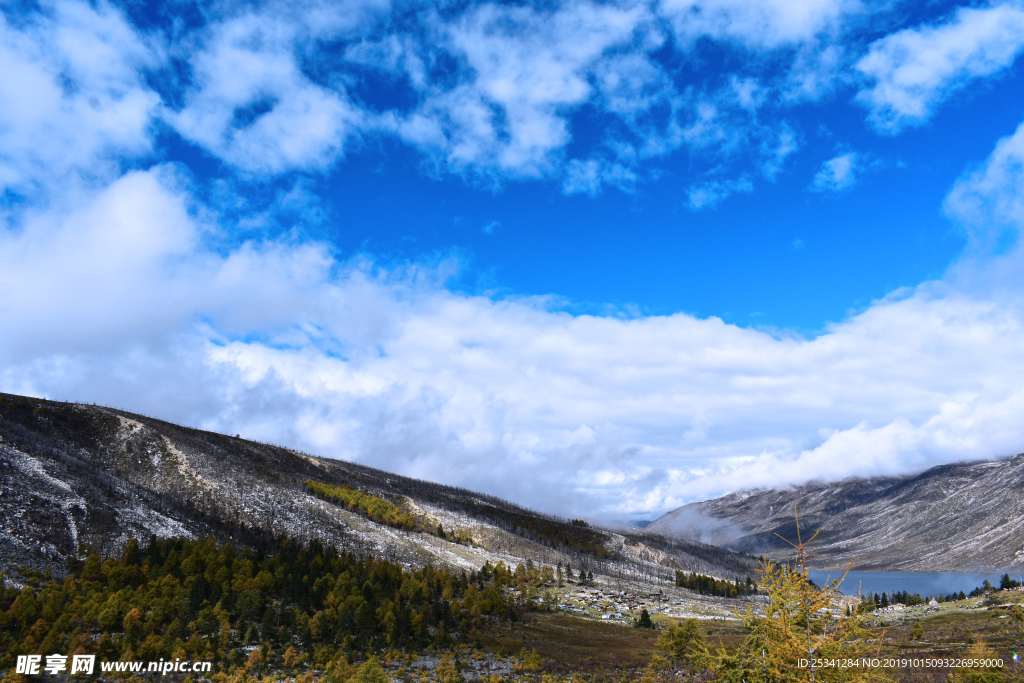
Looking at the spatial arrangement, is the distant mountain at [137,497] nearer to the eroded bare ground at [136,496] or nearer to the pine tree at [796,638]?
the eroded bare ground at [136,496]

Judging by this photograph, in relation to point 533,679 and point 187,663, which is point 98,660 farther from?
point 533,679

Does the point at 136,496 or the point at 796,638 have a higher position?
the point at 136,496

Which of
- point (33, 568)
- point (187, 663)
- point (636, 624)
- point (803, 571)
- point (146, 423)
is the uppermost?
point (146, 423)

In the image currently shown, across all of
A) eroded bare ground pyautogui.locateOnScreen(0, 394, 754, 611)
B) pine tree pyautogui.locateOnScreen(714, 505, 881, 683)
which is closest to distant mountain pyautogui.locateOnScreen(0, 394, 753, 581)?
eroded bare ground pyautogui.locateOnScreen(0, 394, 754, 611)

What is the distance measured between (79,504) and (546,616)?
99954 millimetres

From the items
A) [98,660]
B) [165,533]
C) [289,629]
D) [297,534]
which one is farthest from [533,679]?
[297,534]

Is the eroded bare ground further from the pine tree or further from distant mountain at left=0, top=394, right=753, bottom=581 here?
the pine tree

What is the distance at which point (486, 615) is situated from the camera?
4496 inches

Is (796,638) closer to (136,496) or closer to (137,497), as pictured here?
(137,497)

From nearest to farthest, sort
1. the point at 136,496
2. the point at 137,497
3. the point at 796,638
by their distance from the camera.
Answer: the point at 796,638, the point at 137,497, the point at 136,496

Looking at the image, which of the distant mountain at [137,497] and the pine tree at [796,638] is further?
the distant mountain at [137,497]

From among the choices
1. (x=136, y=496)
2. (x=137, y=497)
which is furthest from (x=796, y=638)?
(x=136, y=496)

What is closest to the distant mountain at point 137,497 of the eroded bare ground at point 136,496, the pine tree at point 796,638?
the eroded bare ground at point 136,496

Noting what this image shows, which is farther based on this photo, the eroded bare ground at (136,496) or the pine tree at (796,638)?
the eroded bare ground at (136,496)
